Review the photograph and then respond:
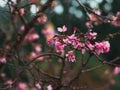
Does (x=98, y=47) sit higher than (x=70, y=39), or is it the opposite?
(x=70, y=39)

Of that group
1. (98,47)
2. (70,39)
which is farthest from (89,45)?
(70,39)

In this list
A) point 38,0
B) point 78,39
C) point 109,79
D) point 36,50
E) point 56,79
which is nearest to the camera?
point 78,39

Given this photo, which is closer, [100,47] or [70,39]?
[70,39]

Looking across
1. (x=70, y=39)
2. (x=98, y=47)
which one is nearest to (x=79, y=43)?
(x=70, y=39)

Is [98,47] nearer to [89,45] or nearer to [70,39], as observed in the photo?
[89,45]

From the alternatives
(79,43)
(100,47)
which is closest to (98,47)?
(100,47)

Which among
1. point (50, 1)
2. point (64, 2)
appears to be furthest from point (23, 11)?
point (64, 2)

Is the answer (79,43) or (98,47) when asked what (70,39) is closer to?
(79,43)

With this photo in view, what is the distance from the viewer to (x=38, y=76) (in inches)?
192

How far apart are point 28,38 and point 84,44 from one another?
214 inches

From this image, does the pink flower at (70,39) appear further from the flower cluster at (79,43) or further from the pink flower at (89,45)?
the pink flower at (89,45)

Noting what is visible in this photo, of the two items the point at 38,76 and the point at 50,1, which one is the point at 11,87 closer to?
the point at 38,76

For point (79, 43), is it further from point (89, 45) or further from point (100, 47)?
point (100, 47)

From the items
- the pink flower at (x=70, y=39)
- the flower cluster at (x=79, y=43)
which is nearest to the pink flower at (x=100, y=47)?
the flower cluster at (x=79, y=43)
